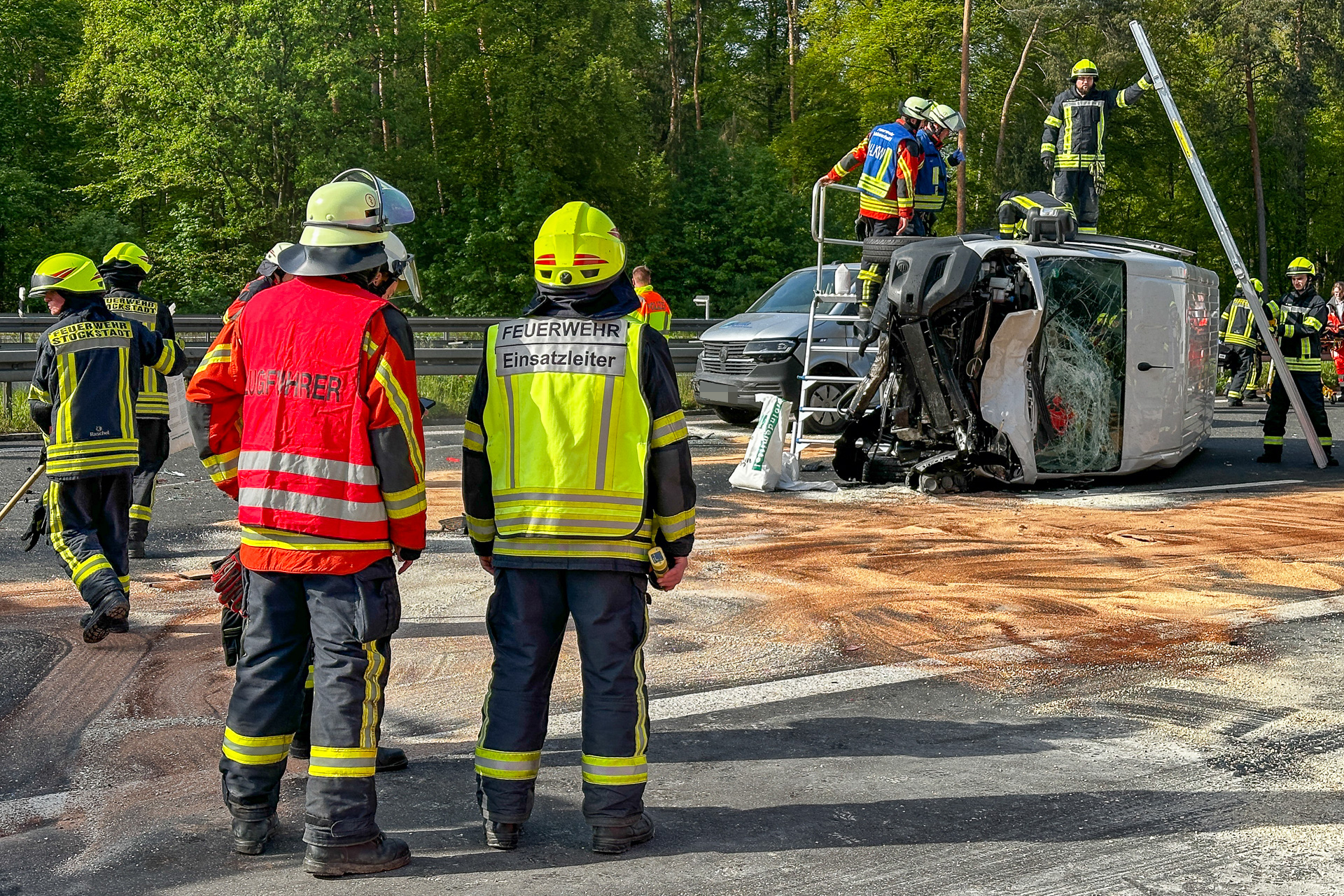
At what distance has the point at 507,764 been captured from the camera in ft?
13.3

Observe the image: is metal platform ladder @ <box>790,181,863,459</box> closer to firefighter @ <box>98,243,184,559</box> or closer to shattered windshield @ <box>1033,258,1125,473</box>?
shattered windshield @ <box>1033,258,1125,473</box>

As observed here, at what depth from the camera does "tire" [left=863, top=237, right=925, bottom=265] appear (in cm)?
1113

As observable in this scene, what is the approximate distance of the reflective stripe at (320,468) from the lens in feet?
13.0

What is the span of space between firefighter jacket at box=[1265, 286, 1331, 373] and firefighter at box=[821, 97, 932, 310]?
15.0 ft

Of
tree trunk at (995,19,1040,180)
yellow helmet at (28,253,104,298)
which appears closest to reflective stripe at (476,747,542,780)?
yellow helmet at (28,253,104,298)

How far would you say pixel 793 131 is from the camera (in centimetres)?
4650

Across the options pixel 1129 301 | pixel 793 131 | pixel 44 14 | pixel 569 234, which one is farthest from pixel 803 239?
pixel 569 234

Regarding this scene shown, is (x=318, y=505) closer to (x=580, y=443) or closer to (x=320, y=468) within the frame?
(x=320, y=468)

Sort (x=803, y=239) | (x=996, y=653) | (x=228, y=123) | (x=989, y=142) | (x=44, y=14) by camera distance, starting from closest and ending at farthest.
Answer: (x=996, y=653) < (x=228, y=123) < (x=44, y=14) < (x=803, y=239) < (x=989, y=142)

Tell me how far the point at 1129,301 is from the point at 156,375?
25.0ft

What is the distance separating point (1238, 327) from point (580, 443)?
18431 millimetres

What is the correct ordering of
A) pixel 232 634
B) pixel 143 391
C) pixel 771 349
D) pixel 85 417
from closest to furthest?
pixel 232 634
pixel 85 417
pixel 143 391
pixel 771 349

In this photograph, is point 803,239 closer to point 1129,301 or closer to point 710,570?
point 1129,301

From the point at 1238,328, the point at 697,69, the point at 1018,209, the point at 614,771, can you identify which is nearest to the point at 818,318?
the point at 1018,209
